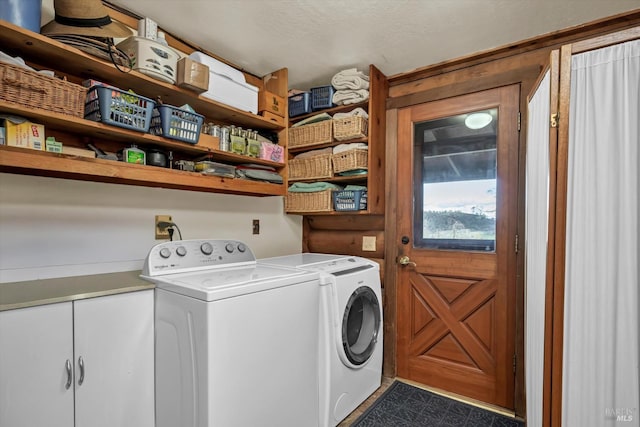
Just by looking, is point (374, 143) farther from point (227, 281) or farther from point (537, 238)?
point (227, 281)

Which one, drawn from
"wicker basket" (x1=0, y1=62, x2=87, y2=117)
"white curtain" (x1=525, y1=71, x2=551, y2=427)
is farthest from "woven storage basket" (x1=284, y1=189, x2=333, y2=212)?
"wicker basket" (x1=0, y1=62, x2=87, y2=117)

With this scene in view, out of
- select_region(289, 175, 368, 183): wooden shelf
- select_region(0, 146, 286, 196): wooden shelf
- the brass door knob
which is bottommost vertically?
Answer: the brass door knob

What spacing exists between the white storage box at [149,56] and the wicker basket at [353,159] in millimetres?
1197

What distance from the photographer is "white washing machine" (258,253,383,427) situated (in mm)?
1740

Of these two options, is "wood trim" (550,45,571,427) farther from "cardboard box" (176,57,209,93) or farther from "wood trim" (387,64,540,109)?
"cardboard box" (176,57,209,93)

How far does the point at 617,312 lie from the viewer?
3.68ft

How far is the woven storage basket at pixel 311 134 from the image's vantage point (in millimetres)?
2406

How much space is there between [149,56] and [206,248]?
3.36ft

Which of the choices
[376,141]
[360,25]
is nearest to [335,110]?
[376,141]

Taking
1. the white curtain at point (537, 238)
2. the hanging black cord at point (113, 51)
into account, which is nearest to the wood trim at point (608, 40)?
the white curtain at point (537, 238)

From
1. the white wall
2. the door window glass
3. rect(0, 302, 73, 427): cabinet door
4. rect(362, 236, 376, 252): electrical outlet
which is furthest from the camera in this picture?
rect(362, 236, 376, 252): electrical outlet

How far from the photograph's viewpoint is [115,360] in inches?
52.9

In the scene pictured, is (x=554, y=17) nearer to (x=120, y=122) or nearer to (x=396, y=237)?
(x=396, y=237)

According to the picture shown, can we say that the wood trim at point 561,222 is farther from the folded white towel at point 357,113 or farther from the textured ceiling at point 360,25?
the folded white towel at point 357,113
